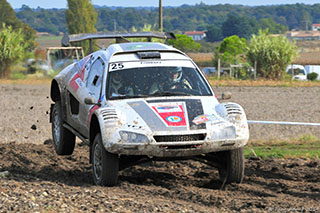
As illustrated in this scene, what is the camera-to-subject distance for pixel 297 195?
8.72 meters

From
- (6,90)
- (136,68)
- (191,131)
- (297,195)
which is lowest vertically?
(6,90)

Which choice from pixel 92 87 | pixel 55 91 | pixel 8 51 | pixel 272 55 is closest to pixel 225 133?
pixel 92 87

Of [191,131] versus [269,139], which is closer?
[191,131]

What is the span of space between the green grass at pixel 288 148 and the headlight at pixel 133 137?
4341 mm

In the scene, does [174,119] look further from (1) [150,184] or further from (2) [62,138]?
(2) [62,138]

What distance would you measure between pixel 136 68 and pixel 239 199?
9.70ft

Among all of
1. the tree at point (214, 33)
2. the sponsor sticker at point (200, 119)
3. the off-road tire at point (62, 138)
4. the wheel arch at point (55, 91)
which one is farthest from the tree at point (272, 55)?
the tree at point (214, 33)

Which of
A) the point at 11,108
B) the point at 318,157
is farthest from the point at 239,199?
the point at 11,108

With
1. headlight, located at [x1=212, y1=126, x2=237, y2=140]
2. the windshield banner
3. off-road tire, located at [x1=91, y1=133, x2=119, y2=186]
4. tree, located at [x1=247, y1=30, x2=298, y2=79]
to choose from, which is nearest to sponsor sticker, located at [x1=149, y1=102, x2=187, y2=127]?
headlight, located at [x1=212, y1=126, x2=237, y2=140]

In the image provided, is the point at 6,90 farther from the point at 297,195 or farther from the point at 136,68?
the point at 297,195

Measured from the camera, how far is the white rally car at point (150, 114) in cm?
873

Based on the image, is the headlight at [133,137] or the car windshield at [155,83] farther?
the car windshield at [155,83]

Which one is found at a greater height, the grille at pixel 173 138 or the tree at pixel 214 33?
the grille at pixel 173 138

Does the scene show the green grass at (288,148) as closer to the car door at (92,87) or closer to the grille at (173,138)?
the car door at (92,87)
